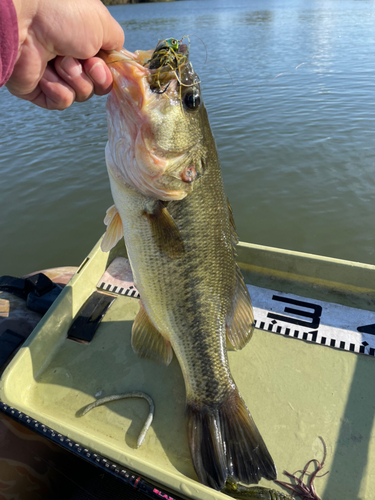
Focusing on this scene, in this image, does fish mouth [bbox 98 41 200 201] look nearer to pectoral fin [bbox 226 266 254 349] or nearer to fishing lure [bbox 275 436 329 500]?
pectoral fin [bbox 226 266 254 349]

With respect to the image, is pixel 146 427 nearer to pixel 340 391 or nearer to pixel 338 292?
pixel 340 391

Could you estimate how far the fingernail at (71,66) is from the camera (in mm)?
1531

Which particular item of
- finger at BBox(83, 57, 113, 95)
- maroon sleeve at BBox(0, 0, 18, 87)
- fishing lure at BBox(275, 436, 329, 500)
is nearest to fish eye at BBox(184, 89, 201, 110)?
finger at BBox(83, 57, 113, 95)

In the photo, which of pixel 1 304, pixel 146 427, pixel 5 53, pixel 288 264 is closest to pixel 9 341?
pixel 1 304

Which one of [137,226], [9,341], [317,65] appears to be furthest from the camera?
[317,65]

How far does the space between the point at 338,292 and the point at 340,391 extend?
91 cm

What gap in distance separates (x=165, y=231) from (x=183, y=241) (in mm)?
121

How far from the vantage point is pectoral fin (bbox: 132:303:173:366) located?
7.07 ft

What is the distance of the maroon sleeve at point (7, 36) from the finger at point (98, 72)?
1.58 feet

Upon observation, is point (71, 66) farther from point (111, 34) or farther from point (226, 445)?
point (226, 445)

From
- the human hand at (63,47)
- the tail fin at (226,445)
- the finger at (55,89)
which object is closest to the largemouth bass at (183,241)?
the tail fin at (226,445)

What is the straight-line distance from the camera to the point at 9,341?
8.03 ft

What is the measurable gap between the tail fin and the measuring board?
878 mm

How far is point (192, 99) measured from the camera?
175 cm
